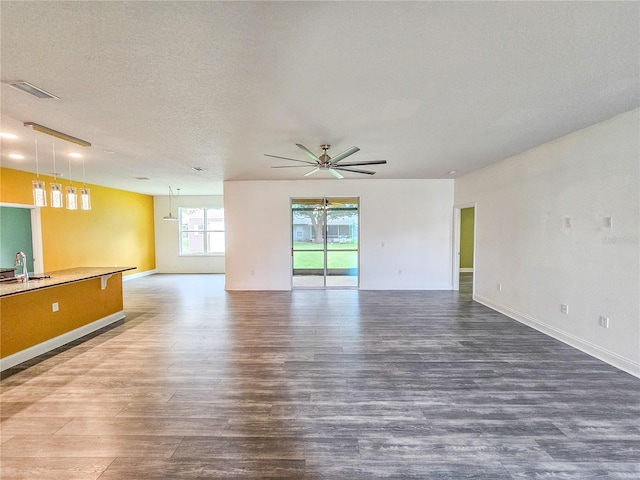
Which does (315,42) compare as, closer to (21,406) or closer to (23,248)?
(21,406)

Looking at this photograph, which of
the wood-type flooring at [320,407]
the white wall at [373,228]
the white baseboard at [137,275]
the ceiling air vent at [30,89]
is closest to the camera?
the wood-type flooring at [320,407]

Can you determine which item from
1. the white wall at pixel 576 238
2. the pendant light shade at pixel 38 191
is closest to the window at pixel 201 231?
the pendant light shade at pixel 38 191

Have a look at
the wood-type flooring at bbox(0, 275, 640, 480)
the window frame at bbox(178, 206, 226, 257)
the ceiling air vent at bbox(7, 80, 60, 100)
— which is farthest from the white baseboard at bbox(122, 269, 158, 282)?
the ceiling air vent at bbox(7, 80, 60, 100)

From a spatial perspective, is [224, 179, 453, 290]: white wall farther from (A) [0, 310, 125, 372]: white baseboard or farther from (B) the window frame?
(B) the window frame

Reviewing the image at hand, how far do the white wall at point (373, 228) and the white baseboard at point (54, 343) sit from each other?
3.06 metres

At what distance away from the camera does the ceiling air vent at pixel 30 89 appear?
91.4 inches

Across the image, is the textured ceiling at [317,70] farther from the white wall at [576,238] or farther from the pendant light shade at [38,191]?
the pendant light shade at [38,191]

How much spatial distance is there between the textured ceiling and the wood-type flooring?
2692 mm

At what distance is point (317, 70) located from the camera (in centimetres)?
220

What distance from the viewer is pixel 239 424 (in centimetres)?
222

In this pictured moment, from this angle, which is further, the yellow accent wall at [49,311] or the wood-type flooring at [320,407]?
the yellow accent wall at [49,311]

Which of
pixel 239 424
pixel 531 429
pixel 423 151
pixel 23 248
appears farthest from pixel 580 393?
pixel 23 248

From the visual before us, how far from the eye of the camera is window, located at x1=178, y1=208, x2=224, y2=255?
33.5 feet

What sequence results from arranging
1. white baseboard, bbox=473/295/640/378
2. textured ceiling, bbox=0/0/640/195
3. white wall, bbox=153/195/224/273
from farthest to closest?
white wall, bbox=153/195/224/273 → white baseboard, bbox=473/295/640/378 → textured ceiling, bbox=0/0/640/195
